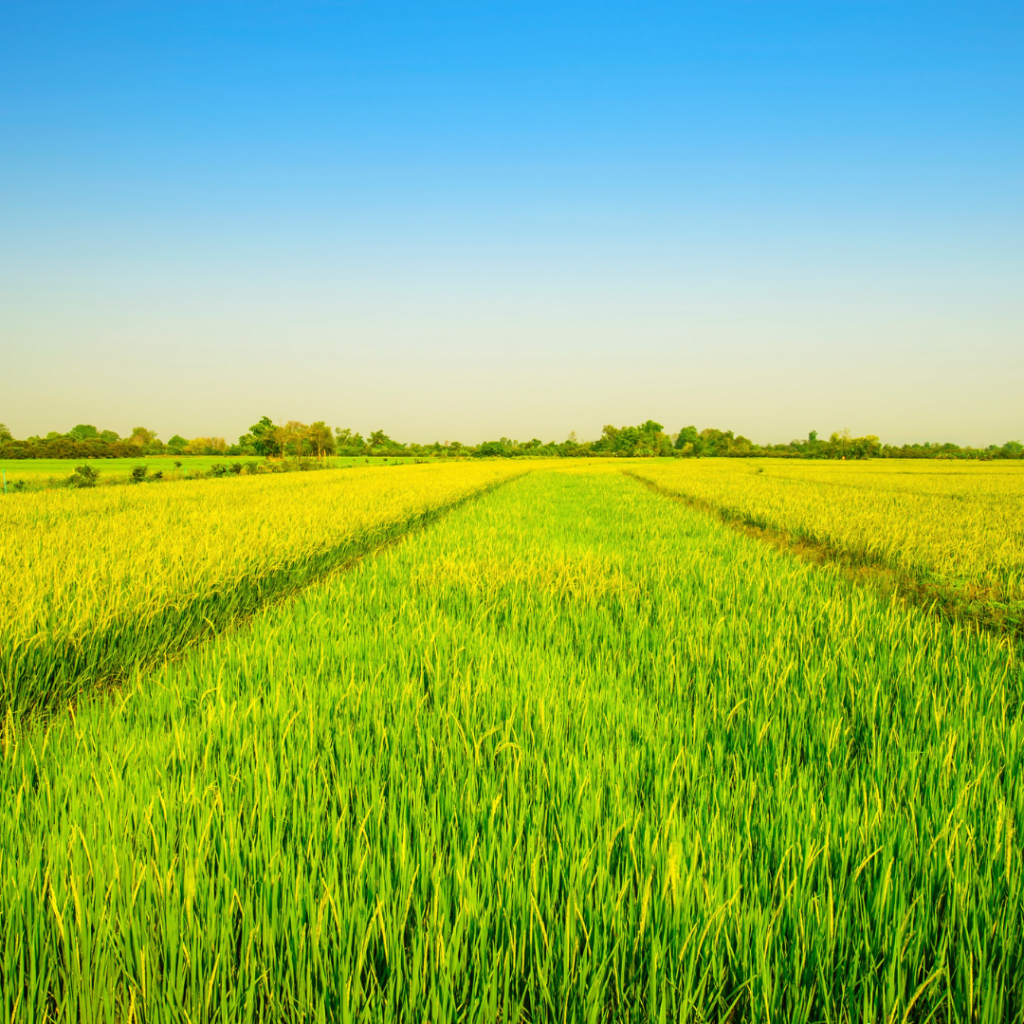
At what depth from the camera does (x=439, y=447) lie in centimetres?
9312

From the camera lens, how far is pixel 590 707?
6.35ft

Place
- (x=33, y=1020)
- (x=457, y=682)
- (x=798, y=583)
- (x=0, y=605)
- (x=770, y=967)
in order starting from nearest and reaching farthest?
(x=33, y=1020) < (x=770, y=967) < (x=457, y=682) < (x=0, y=605) < (x=798, y=583)

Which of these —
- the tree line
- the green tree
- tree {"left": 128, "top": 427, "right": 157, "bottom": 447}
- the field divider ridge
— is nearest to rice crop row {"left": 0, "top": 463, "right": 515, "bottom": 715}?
the field divider ridge

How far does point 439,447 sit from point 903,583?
9065 cm

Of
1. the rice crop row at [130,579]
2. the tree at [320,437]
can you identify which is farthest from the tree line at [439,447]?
the rice crop row at [130,579]

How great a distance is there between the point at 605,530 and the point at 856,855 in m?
6.69

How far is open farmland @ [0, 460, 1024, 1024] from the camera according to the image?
0.85 meters

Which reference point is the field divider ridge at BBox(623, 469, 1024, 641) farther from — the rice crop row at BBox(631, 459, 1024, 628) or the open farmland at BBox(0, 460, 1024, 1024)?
the open farmland at BBox(0, 460, 1024, 1024)

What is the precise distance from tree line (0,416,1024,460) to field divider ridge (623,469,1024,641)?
183 feet

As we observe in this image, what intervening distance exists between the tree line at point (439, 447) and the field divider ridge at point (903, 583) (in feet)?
183

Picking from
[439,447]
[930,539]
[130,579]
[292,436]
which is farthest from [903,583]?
[439,447]

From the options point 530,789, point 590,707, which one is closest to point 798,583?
point 590,707

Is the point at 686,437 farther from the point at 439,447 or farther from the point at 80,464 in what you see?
the point at 80,464

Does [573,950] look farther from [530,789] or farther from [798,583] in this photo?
[798,583]
